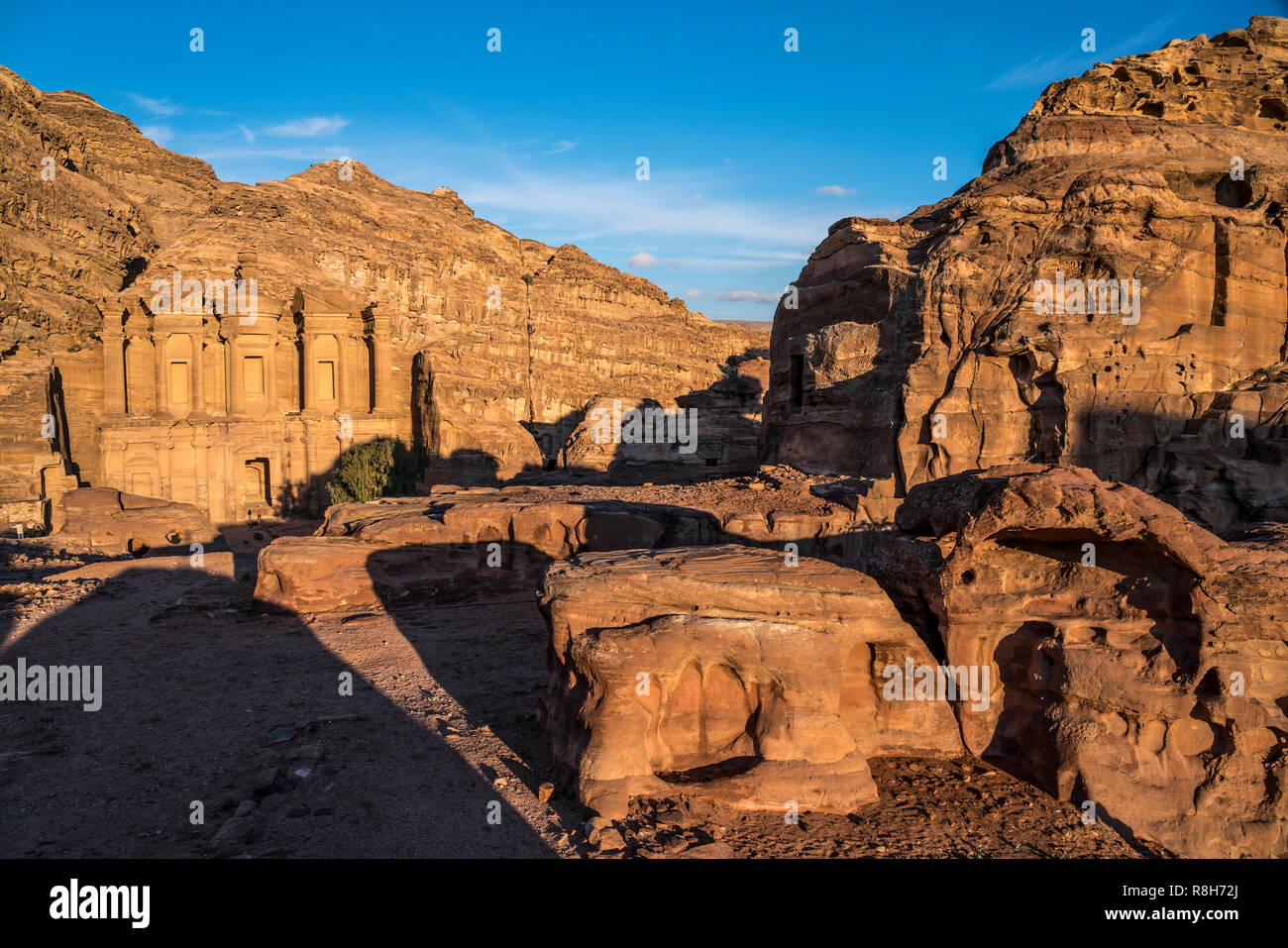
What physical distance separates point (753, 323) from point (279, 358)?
531 ft

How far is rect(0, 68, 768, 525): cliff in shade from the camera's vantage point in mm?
34000

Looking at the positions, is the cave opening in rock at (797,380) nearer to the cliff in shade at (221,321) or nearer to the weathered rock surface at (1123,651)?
the cliff in shade at (221,321)

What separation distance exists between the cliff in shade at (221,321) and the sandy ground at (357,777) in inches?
841

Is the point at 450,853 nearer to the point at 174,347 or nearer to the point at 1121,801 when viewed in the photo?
the point at 1121,801

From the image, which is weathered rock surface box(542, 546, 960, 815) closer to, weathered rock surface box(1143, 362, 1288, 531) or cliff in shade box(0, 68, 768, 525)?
weathered rock surface box(1143, 362, 1288, 531)

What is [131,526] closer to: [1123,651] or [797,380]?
[797,380]

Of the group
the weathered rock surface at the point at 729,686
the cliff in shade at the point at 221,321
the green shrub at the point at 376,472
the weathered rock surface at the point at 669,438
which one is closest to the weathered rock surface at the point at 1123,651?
the weathered rock surface at the point at 729,686

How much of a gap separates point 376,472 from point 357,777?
86.6 feet

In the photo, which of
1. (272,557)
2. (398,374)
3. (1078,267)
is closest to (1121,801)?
(272,557)

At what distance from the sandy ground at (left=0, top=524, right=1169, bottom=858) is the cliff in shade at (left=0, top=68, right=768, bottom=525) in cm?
2135

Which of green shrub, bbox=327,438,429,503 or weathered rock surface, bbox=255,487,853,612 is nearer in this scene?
weathered rock surface, bbox=255,487,853,612

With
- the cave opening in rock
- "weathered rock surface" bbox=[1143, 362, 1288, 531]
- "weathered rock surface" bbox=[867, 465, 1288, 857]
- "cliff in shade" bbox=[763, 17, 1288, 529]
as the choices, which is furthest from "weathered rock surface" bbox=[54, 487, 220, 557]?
"weathered rock surface" bbox=[1143, 362, 1288, 531]

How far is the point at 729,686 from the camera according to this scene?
6.36 meters

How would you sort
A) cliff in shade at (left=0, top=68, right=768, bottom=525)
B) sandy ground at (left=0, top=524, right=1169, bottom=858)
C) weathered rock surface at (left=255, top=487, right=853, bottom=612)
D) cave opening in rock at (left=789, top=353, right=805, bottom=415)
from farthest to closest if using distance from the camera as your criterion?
1. cliff in shade at (left=0, top=68, right=768, bottom=525)
2. cave opening in rock at (left=789, top=353, right=805, bottom=415)
3. weathered rock surface at (left=255, top=487, right=853, bottom=612)
4. sandy ground at (left=0, top=524, right=1169, bottom=858)
